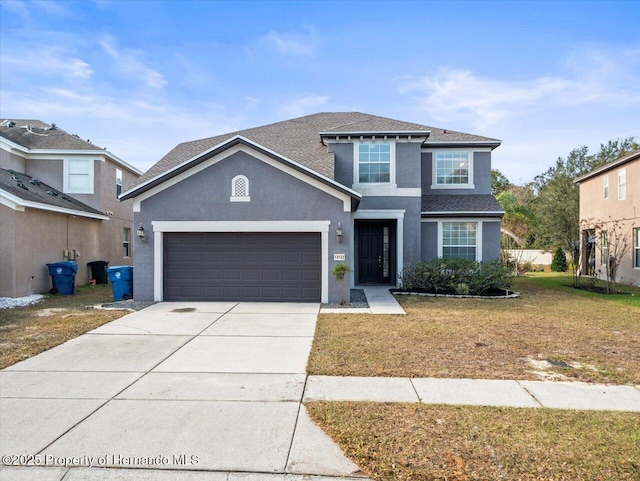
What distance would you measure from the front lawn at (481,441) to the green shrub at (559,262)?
81.6ft

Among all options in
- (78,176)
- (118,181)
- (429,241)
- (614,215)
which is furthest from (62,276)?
(614,215)

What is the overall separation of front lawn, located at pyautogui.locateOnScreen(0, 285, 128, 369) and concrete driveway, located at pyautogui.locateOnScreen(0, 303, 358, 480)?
1.37 feet

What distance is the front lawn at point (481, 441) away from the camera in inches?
126

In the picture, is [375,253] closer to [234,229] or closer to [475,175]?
[475,175]

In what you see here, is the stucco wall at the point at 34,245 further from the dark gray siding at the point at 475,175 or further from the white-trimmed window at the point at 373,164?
the dark gray siding at the point at 475,175

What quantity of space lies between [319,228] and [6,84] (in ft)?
51.2

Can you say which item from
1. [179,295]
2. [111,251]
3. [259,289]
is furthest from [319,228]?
[111,251]

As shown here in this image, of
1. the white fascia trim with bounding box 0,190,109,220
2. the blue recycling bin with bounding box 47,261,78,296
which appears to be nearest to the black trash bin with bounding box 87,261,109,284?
the blue recycling bin with bounding box 47,261,78,296

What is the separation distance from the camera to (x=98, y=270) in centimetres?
1683

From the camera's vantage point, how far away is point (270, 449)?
11.6 ft

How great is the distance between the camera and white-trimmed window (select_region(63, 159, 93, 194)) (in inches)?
679

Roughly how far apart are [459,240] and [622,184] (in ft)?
29.7

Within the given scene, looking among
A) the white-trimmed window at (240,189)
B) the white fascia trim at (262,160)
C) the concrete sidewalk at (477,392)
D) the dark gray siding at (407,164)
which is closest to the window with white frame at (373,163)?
the dark gray siding at (407,164)

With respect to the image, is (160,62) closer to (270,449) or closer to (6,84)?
(6,84)
